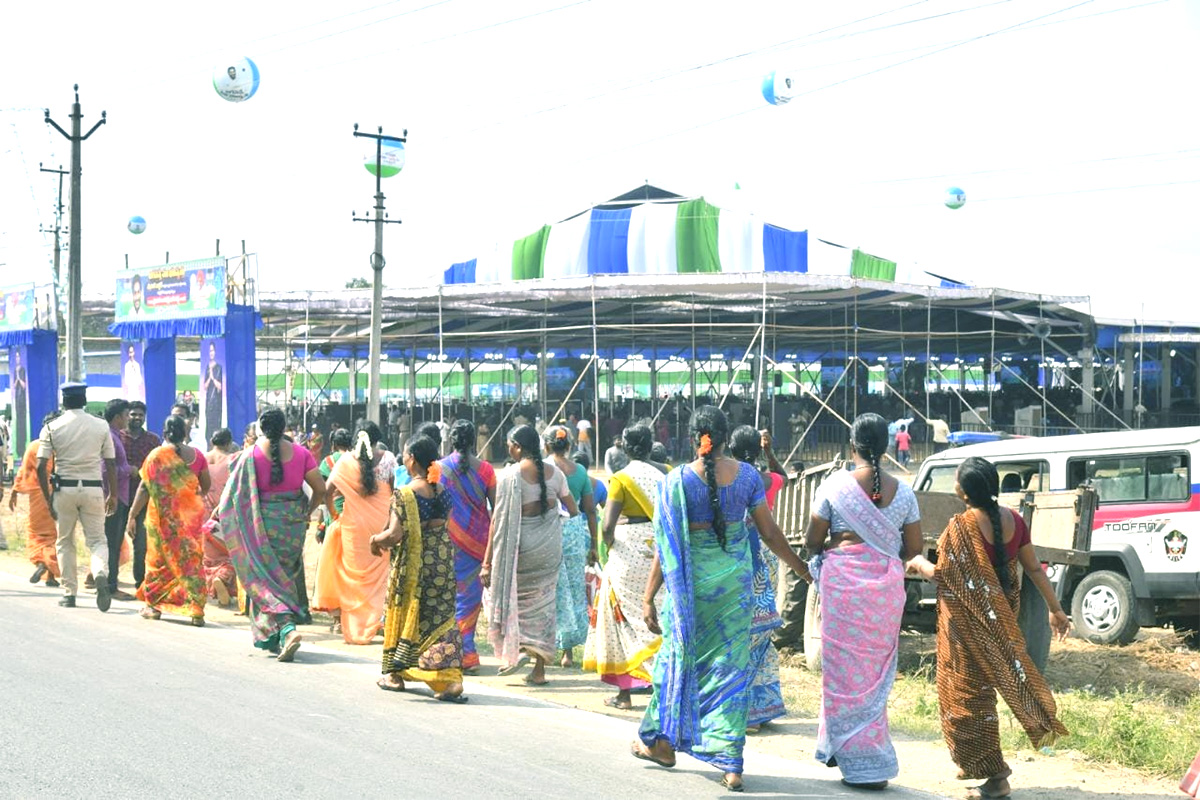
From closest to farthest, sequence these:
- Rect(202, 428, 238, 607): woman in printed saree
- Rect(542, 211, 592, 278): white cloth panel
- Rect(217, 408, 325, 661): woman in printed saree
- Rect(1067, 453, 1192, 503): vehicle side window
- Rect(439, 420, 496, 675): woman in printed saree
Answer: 1. Rect(439, 420, 496, 675): woman in printed saree
2. Rect(217, 408, 325, 661): woman in printed saree
3. Rect(1067, 453, 1192, 503): vehicle side window
4. Rect(202, 428, 238, 607): woman in printed saree
5. Rect(542, 211, 592, 278): white cloth panel

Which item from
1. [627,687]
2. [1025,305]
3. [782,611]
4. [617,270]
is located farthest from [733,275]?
[627,687]

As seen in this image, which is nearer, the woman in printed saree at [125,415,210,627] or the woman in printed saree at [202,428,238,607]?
the woman in printed saree at [125,415,210,627]

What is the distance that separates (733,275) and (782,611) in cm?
1391

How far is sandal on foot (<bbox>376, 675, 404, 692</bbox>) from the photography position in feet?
25.9

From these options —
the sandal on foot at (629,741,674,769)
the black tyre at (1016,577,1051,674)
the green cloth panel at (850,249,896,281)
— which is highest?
the green cloth panel at (850,249,896,281)

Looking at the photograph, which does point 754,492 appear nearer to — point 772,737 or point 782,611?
point 772,737

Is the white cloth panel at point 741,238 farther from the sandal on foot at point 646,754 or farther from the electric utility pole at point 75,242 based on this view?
the sandal on foot at point 646,754

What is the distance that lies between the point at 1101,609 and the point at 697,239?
16.8 m

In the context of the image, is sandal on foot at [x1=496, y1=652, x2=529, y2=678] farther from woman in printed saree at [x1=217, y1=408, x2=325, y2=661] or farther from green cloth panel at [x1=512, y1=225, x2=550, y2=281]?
green cloth panel at [x1=512, y1=225, x2=550, y2=281]

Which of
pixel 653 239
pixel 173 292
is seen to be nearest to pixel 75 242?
pixel 173 292

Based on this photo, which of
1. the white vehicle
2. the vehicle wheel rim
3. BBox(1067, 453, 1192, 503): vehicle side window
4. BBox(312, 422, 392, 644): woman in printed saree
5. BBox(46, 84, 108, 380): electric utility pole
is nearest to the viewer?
BBox(312, 422, 392, 644): woman in printed saree

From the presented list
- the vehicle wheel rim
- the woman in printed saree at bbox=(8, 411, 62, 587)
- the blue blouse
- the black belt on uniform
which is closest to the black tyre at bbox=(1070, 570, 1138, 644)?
the vehicle wheel rim

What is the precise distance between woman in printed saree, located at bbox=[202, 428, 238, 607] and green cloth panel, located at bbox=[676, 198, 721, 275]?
1533 centimetres

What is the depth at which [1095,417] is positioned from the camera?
28859 mm
